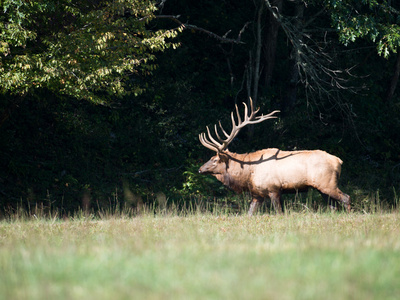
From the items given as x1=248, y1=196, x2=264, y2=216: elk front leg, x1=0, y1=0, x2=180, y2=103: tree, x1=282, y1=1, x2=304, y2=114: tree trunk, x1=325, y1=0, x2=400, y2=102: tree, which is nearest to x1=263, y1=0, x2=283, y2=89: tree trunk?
x1=282, y1=1, x2=304, y2=114: tree trunk

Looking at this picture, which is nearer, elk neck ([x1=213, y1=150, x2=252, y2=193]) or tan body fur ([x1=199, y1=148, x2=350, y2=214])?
tan body fur ([x1=199, y1=148, x2=350, y2=214])

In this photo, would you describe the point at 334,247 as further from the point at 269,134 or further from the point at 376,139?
the point at 376,139

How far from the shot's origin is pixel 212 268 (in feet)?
15.4

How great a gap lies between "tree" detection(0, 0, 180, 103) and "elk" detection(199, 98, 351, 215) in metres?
3.04

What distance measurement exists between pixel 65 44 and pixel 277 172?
16.8ft

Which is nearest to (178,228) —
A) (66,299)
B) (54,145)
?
(66,299)

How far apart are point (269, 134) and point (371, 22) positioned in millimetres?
A: 5153

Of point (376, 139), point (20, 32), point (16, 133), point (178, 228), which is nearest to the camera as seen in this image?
point (178, 228)

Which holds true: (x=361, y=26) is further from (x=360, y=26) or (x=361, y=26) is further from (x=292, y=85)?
(x=292, y=85)

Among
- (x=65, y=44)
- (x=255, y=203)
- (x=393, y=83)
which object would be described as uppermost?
(x=393, y=83)

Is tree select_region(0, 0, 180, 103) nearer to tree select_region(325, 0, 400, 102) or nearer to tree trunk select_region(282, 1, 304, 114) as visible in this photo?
tree select_region(325, 0, 400, 102)

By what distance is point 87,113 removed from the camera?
16.5m

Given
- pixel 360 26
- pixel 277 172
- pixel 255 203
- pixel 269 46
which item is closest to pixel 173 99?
pixel 269 46

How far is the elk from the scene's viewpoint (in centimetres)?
989
